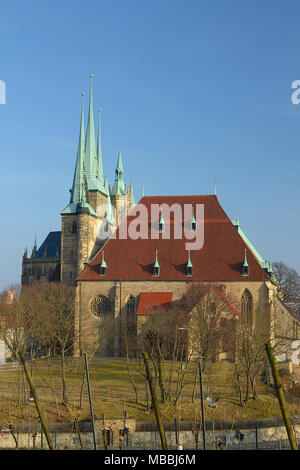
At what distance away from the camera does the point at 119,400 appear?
42.6 metres

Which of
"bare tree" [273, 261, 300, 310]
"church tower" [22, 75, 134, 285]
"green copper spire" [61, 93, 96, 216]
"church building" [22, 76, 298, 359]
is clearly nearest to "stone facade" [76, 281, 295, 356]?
"church building" [22, 76, 298, 359]

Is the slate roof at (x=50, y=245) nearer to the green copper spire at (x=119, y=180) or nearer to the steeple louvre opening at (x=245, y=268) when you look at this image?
the green copper spire at (x=119, y=180)

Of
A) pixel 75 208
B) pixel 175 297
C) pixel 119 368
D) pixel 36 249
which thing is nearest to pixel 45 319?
pixel 119 368

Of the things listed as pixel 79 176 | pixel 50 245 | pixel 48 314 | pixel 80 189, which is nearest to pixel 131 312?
pixel 48 314

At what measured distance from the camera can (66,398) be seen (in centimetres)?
4122

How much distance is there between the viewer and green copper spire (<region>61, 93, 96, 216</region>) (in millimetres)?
75188

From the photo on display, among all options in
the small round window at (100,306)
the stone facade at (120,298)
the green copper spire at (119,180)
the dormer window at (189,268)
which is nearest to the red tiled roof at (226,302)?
the stone facade at (120,298)

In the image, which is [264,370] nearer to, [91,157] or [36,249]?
[91,157]

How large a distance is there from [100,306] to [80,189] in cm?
1654

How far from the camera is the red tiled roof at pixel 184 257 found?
216ft

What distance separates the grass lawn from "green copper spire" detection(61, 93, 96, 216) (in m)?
25.6

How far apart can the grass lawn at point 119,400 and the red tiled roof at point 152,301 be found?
10467 millimetres

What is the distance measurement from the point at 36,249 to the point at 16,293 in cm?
1232

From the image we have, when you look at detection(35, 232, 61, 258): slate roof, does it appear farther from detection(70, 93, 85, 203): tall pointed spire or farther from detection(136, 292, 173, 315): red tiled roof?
detection(136, 292, 173, 315): red tiled roof
